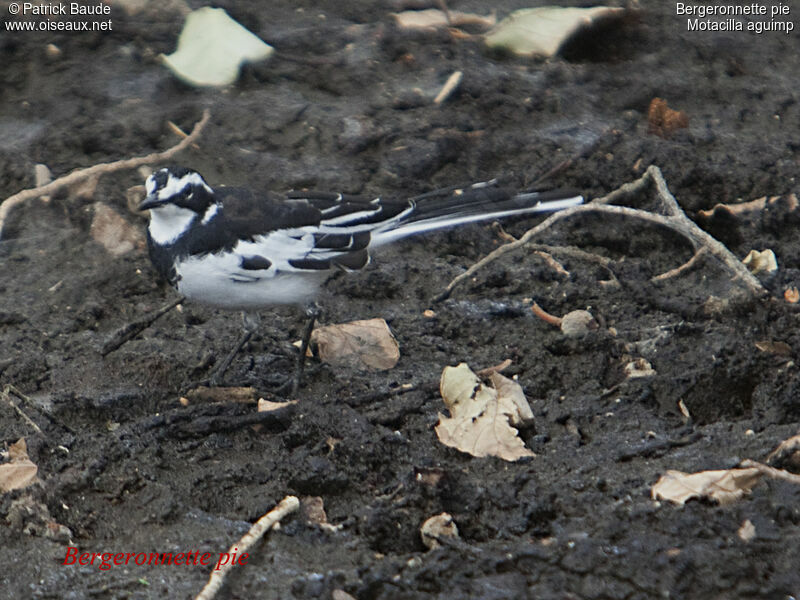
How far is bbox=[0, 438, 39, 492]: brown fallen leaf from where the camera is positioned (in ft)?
11.6

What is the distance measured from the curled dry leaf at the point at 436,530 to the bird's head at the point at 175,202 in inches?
71.3

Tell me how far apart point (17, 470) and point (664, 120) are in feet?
13.7

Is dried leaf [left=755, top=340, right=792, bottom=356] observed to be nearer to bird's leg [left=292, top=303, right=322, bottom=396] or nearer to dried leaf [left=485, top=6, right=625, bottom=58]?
bird's leg [left=292, top=303, right=322, bottom=396]

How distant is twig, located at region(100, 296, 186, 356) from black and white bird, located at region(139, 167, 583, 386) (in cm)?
35

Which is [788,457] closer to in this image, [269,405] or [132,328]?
[269,405]

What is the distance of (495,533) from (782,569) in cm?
90

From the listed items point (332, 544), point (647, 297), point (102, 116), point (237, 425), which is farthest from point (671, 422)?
point (102, 116)

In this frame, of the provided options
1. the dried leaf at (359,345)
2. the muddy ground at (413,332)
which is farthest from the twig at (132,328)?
the dried leaf at (359,345)

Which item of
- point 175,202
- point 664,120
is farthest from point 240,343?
point 664,120

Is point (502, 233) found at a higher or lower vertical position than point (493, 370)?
higher

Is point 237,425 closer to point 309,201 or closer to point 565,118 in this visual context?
point 309,201

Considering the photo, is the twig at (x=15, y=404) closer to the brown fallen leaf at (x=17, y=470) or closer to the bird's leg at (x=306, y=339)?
the brown fallen leaf at (x=17, y=470)

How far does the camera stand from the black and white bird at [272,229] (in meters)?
4.24

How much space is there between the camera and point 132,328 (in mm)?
4559
